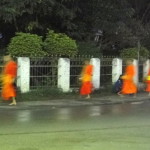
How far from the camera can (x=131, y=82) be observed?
19.9 metres

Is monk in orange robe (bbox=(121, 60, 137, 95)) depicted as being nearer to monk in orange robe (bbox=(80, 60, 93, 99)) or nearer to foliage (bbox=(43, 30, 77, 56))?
monk in orange robe (bbox=(80, 60, 93, 99))

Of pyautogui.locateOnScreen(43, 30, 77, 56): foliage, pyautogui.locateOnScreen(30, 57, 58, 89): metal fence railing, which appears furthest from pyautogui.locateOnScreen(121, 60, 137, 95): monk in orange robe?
pyautogui.locateOnScreen(30, 57, 58, 89): metal fence railing

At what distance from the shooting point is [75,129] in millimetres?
11477

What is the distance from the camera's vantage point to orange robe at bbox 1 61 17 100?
1672 cm

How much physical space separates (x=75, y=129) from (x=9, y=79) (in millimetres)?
5901

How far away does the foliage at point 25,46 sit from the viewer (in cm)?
1978

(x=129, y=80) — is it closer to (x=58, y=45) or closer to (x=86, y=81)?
(x=86, y=81)

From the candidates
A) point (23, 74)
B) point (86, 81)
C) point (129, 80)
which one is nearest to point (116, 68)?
point (129, 80)

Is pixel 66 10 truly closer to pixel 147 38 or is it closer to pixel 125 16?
pixel 125 16

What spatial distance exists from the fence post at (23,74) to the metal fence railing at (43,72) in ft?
1.21

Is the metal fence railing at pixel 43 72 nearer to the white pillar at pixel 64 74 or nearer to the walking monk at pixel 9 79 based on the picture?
the white pillar at pixel 64 74

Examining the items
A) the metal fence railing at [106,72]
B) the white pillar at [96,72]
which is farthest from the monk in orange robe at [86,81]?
the metal fence railing at [106,72]

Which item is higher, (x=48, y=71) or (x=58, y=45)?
(x=58, y=45)

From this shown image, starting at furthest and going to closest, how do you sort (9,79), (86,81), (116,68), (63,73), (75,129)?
(116,68) < (63,73) < (86,81) < (9,79) < (75,129)
